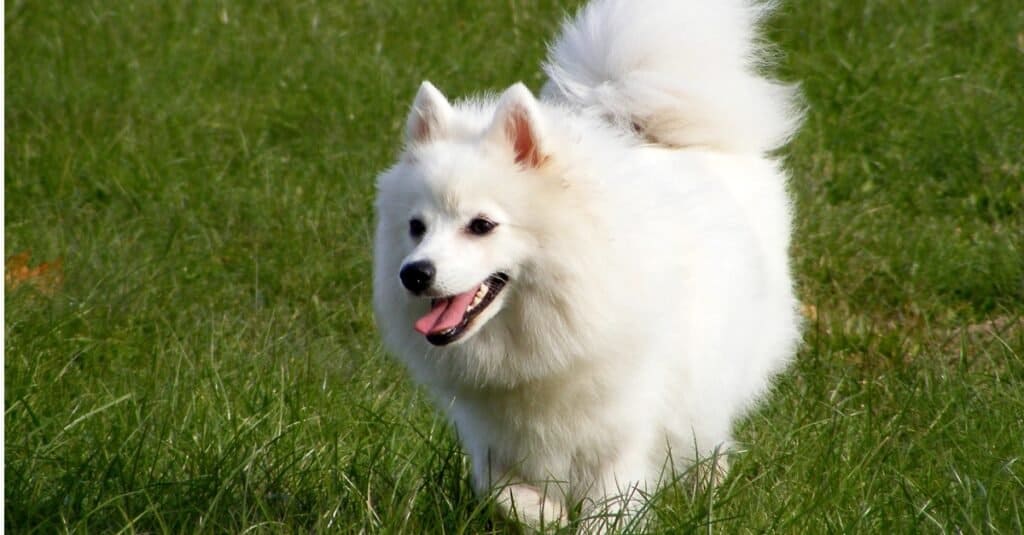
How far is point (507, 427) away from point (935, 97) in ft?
14.4

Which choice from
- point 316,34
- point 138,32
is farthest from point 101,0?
point 316,34

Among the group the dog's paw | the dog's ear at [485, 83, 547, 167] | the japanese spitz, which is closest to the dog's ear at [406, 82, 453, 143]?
the japanese spitz

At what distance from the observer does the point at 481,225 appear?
12.1 ft

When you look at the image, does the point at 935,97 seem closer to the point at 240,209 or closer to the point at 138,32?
the point at 240,209

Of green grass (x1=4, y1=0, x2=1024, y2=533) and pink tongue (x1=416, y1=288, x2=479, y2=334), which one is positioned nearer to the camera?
pink tongue (x1=416, y1=288, x2=479, y2=334)

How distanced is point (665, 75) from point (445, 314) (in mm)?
1574

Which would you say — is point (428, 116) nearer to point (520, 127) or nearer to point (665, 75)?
point (520, 127)

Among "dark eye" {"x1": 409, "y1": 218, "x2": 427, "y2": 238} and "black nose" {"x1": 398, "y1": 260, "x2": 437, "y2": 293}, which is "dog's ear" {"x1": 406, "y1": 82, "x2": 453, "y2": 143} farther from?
"black nose" {"x1": 398, "y1": 260, "x2": 437, "y2": 293}

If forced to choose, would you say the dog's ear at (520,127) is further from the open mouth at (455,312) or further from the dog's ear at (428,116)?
the open mouth at (455,312)

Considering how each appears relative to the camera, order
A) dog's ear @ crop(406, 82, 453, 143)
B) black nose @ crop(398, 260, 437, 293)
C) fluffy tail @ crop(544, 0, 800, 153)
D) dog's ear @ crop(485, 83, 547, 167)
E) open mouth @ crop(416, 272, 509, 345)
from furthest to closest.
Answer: fluffy tail @ crop(544, 0, 800, 153), dog's ear @ crop(406, 82, 453, 143), dog's ear @ crop(485, 83, 547, 167), open mouth @ crop(416, 272, 509, 345), black nose @ crop(398, 260, 437, 293)

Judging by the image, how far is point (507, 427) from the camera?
156 inches

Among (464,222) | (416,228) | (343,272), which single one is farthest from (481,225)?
(343,272)

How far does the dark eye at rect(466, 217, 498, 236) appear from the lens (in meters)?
3.67

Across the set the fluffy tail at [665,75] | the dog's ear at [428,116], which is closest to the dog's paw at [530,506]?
the dog's ear at [428,116]
